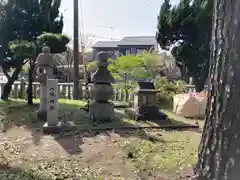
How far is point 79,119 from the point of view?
5.42 m

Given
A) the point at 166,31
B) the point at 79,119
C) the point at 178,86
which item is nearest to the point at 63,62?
the point at 166,31

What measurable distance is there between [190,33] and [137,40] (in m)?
13.4

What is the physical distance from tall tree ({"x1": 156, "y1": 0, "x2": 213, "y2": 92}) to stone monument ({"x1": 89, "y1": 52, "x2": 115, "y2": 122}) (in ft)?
13.0

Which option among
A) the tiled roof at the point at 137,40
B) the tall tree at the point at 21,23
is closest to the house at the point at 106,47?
the tiled roof at the point at 137,40

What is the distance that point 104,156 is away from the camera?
3348mm

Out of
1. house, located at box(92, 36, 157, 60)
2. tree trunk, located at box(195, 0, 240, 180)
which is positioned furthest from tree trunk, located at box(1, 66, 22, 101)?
house, located at box(92, 36, 157, 60)

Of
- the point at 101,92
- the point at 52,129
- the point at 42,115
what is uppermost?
the point at 101,92

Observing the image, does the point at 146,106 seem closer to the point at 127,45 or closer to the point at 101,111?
the point at 101,111

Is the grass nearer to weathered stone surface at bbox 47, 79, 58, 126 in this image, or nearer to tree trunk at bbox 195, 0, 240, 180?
weathered stone surface at bbox 47, 79, 58, 126

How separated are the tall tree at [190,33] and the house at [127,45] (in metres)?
10.9

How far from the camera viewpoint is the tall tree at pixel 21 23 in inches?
275

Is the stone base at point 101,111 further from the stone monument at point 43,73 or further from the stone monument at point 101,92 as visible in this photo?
the stone monument at point 43,73

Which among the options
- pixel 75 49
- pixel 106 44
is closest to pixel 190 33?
pixel 75 49

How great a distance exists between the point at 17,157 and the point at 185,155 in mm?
2225
